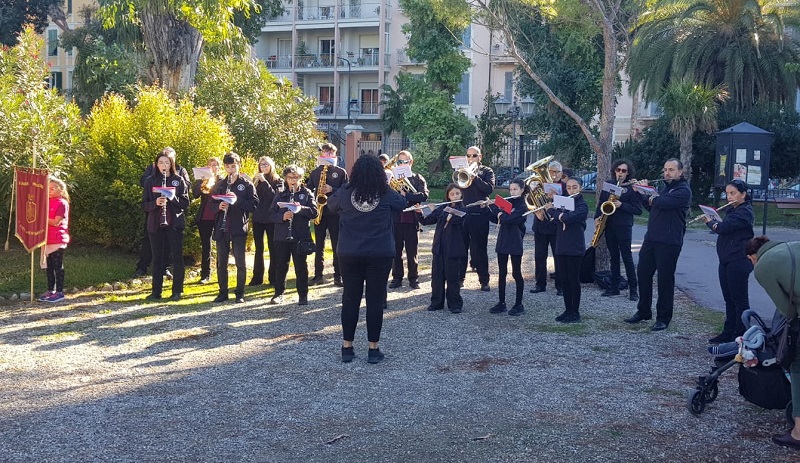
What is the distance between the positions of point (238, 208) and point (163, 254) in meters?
1.10

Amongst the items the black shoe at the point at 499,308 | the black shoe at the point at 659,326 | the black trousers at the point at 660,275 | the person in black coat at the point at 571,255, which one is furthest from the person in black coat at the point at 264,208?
the black shoe at the point at 659,326

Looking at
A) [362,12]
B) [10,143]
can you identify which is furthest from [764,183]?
[362,12]

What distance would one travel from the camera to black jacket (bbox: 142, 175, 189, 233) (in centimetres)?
1019

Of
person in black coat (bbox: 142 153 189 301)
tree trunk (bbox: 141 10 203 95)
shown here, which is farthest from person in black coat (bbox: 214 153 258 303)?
tree trunk (bbox: 141 10 203 95)

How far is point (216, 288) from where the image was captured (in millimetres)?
11438

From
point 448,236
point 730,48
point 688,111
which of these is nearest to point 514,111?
point 730,48

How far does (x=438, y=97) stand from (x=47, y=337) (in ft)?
96.7

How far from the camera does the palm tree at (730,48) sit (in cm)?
2764

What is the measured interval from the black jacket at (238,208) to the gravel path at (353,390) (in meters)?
0.94

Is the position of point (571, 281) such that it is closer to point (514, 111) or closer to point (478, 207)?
point (478, 207)

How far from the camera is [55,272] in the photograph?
1035cm

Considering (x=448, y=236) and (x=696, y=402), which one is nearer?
(x=696, y=402)

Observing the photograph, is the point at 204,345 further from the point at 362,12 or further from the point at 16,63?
the point at 362,12

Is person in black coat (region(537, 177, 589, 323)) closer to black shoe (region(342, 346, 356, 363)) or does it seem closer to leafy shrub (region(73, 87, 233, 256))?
black shoe (region(342, 346, 356, 363))
